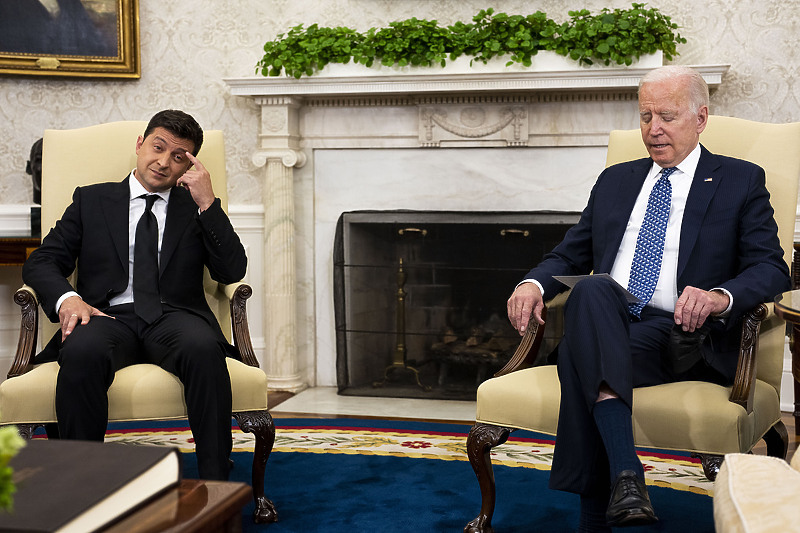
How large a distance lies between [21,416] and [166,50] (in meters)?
2.83

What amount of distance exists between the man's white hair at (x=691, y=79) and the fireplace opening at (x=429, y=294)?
5.49ft

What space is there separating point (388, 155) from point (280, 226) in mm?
679

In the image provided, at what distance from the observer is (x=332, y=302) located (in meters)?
4.61

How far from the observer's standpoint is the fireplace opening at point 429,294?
167 inches

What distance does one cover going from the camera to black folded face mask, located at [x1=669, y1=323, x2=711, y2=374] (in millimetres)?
2137

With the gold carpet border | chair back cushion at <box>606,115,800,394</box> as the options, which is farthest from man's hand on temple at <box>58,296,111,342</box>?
chair back cushion at <box>606,115,800,394</box>

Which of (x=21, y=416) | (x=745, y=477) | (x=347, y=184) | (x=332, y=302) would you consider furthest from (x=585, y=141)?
(x=745, y=477)

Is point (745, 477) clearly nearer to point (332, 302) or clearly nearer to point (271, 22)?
point (332, 302)

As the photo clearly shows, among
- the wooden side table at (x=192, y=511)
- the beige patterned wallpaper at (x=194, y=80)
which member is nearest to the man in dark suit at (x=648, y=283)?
the wooden side table at (x=192, y=511)

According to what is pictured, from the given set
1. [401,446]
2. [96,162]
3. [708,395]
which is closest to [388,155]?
[401,446]

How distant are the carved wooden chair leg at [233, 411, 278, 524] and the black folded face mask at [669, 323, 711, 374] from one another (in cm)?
114

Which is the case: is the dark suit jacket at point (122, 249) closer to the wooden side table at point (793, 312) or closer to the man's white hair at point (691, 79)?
the man's white hair at point (691, 79)

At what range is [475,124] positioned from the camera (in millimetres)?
4324

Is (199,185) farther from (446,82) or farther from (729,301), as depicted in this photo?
(446,82)
